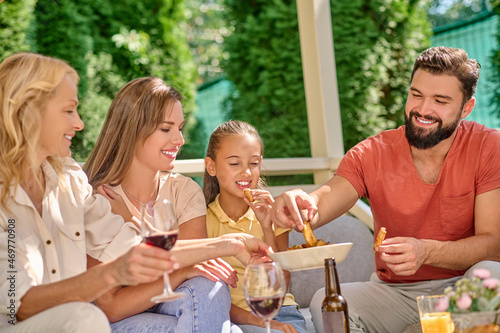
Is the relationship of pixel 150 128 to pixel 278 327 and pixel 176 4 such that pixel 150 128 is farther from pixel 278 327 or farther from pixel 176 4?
pixel 176 4

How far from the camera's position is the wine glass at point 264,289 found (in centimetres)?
174

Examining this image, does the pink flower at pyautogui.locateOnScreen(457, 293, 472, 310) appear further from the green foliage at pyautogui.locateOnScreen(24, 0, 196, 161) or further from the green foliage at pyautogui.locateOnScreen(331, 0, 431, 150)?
the green foliage at pyautogui.locateOnScreen(24, 0, 196, 161)

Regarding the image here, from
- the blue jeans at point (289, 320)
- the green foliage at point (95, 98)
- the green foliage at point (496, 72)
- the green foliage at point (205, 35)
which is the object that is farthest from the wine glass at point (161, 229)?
the green foliage at point (205, 35)

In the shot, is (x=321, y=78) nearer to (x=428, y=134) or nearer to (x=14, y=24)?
(x=428, y=134)

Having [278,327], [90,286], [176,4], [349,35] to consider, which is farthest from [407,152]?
[176,4]

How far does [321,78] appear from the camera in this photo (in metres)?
4.43

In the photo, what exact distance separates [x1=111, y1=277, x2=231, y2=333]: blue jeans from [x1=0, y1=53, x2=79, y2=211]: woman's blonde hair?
2.10ft

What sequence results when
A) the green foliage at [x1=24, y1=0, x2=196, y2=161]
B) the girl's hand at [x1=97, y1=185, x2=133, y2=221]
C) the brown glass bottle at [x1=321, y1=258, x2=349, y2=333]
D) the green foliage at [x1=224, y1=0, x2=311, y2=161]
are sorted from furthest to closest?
the green foliage at [x1=224, y1=0, x2=311, y2=161]
the green foliage at [x1=24, y1=0, x2=196, y2=161]
the girl's hand at [x1=97, y1=185, x2=133, y2=221]
the brown glass bottle at [x1=321, y1=258, x2=349, y2=333]

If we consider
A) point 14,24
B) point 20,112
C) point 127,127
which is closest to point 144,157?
point 127,127

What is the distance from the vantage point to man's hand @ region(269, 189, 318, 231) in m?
2.41

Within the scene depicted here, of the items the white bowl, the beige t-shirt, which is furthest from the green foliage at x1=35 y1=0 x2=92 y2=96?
the white bowl

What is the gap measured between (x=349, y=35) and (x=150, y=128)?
439cm

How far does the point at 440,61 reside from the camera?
2865 mm

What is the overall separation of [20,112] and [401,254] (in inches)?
55.3
